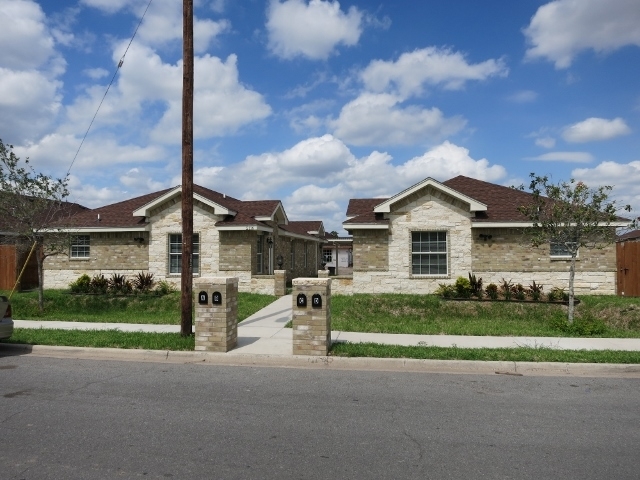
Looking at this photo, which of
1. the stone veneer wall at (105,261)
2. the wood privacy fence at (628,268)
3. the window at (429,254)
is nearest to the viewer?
the wood privacy fence at (628,268)

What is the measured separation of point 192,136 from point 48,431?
719cm

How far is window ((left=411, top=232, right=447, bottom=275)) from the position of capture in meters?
18.8

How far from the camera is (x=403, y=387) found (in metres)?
7.11

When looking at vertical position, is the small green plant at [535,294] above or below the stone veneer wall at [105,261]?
below

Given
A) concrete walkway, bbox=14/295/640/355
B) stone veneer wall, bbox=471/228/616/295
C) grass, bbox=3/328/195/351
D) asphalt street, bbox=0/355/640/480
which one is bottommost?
asphalt street, bbox=0/355/640/480

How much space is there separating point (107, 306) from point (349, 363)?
12.3 m

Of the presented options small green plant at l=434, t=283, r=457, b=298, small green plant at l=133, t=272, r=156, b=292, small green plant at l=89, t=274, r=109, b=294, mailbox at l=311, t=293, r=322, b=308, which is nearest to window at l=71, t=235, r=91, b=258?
small green plant at l=89, t=274, r=109, b=294

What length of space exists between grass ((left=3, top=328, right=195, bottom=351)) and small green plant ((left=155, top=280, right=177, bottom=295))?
7.40m

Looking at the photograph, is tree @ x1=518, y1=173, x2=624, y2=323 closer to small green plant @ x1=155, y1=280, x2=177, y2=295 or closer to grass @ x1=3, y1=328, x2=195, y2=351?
grass @ x1=3, y1=328, x2=195, y2=351

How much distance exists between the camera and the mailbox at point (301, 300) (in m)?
9.10

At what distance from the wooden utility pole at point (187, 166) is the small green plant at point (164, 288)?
8.86 meters

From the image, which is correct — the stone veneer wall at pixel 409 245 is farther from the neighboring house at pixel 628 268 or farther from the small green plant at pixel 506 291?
the neighboring house at pixel 628 268

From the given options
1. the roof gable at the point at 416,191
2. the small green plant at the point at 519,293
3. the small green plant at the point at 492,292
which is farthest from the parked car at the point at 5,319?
the small green plant at the point at 519,293

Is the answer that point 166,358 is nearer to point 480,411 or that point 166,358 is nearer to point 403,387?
point 403,387
